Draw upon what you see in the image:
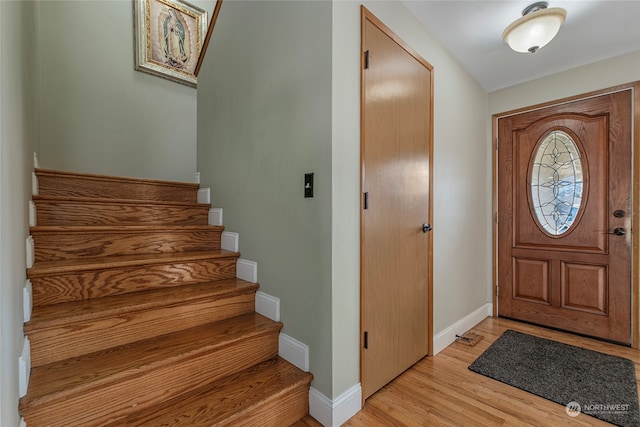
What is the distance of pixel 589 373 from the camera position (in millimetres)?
1837

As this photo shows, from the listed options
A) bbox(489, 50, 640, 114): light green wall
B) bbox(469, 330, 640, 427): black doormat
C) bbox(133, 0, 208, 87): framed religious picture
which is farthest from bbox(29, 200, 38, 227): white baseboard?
bbox(489, 50, 640, 114): light green wall

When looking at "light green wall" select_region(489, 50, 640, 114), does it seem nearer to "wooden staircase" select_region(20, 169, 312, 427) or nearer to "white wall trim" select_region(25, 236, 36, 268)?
"wooden staircase" select_region(20, 169, 312, 427)

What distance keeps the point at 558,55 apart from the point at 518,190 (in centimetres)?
116

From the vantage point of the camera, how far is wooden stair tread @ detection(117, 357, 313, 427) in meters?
1.12

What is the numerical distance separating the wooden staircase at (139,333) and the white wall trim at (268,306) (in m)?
0.04

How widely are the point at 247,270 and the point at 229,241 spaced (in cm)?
33

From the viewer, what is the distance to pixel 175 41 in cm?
336

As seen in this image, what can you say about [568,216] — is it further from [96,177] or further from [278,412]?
[96,177]

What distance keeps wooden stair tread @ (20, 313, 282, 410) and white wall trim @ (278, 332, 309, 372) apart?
8cm

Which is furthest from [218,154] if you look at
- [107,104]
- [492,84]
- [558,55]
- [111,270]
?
[558,55]

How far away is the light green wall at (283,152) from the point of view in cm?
138

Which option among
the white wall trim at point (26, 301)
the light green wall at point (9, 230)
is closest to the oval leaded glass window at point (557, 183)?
the light green wall at point (9, 230)

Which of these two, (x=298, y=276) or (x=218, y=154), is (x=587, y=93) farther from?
(x=218, y=154)

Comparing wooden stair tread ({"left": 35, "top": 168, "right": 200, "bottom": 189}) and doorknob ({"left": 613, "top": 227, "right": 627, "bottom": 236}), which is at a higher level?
wooden stair tread ({"left": 35, "top": 168, "right": 200, "bottom": 189})
